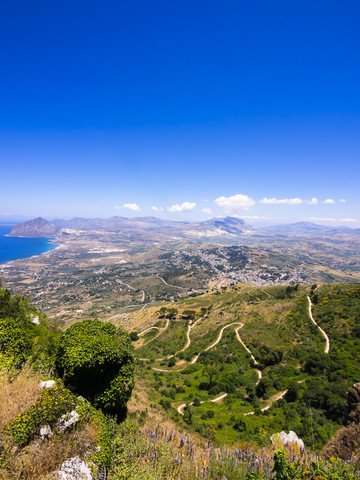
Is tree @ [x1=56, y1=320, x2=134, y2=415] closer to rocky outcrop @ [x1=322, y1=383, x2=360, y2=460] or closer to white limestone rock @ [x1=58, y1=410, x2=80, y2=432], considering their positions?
white limestone rock @ [x1=58, y1=410, x2=80, y2=432]

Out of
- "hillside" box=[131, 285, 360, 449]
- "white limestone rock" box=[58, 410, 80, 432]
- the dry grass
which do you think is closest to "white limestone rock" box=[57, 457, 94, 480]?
"white limestone rock" box=[58, 410, 80, 432]

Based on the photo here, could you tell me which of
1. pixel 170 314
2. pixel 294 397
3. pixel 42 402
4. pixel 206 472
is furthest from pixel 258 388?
pixel 170 314

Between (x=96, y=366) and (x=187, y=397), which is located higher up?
(x=96, y=366)

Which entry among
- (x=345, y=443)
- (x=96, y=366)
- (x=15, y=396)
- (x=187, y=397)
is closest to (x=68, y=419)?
(x=15, y=396)

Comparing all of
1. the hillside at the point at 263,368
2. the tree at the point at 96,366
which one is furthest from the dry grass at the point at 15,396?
the hillside at the point at 263,368

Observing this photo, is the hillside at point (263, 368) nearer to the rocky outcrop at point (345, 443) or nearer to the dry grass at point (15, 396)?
the rocky outcrop at point (345, 443)

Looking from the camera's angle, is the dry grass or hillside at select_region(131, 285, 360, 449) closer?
the dry grass

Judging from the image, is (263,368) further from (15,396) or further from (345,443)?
(15,396)
